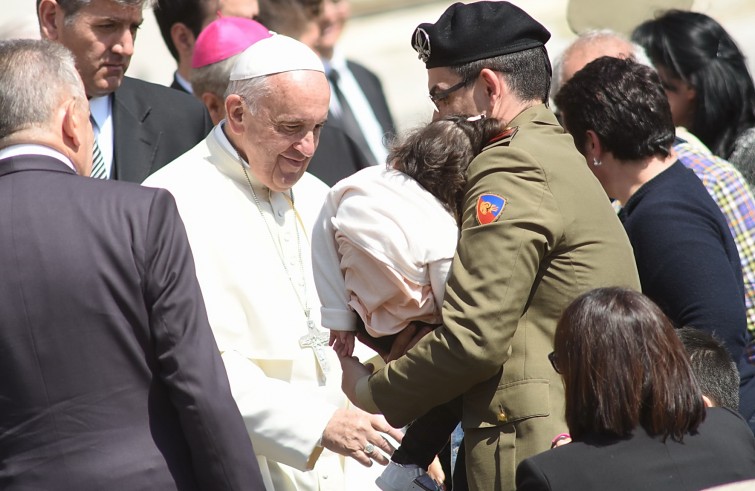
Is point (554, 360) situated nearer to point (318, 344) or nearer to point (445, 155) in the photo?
point (445, 155)

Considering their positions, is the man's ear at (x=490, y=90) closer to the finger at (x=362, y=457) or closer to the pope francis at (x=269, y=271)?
the pope francis at (x=269, y=271)

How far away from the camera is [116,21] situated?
175 inches

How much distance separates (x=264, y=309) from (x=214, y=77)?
1305mm

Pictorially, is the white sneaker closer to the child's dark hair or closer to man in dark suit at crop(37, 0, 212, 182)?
the child's dark hair

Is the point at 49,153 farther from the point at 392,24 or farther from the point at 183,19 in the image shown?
the point at 392,24

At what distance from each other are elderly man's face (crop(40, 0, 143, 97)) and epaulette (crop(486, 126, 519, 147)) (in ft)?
6.68

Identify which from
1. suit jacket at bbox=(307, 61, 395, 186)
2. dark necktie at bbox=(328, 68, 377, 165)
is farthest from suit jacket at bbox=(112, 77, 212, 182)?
dark necktie at bbox=(328, 68, 377, 165)

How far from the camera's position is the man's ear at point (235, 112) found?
3.74m

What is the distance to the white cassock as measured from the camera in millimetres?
3486

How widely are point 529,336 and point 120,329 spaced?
39.6 inches

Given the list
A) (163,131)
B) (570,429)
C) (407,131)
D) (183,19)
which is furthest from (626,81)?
(183,19)

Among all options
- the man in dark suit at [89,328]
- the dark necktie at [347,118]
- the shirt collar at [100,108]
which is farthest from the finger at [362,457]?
the dark necktie at [347,118]

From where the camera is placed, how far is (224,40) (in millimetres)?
4668

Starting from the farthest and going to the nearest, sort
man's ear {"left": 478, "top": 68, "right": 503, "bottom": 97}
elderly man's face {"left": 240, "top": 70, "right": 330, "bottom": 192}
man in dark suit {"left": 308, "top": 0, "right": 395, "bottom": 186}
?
man in dark suit {"left": 308, "top": 0, "right": 395, "bottom": 186} → elderly man's face {"left": 240, "top": 70, "right": 330, "bottom": 192} → man's ear {"left": 478, "top": 68, "right": 503, "bottom": 97}
